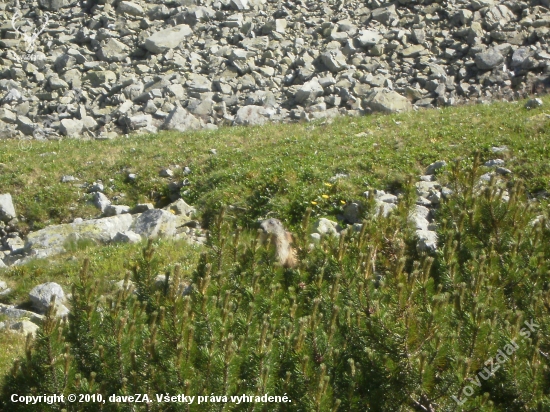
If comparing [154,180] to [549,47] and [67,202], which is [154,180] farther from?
[549,47]

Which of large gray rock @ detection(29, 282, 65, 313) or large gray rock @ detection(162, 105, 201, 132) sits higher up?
large gray rock @ detection(29, 282, 65, 313)

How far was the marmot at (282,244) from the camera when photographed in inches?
271

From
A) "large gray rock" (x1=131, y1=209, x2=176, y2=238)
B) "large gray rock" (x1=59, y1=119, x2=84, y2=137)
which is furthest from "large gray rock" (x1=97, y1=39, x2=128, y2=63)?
"large gray rock" (x1=131, y1=209, x2=176, y2=238)

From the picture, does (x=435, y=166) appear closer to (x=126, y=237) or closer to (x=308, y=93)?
(x=126, y=237)

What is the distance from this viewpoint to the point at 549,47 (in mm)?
23203

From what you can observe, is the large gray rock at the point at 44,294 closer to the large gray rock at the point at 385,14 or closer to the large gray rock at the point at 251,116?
the large gray rock at the point at 251,116

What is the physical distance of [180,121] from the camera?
68.0 ft

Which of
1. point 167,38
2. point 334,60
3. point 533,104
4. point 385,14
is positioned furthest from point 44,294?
point 385,14

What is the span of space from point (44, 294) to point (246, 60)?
A: 17725mm

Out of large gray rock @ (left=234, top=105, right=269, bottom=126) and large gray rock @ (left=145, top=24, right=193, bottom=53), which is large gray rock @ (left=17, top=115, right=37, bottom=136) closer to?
large gray rock @ (left=234, top=105, right=269, bottom=126)

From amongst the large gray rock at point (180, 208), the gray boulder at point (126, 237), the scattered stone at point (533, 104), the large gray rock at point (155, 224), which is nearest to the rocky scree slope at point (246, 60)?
the scattered stone at point (533, 104)

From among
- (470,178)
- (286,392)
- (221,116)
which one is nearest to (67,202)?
(221,116)

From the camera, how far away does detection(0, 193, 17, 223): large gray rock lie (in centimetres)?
1404

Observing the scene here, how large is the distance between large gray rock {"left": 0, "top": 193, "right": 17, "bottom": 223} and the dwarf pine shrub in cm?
902
